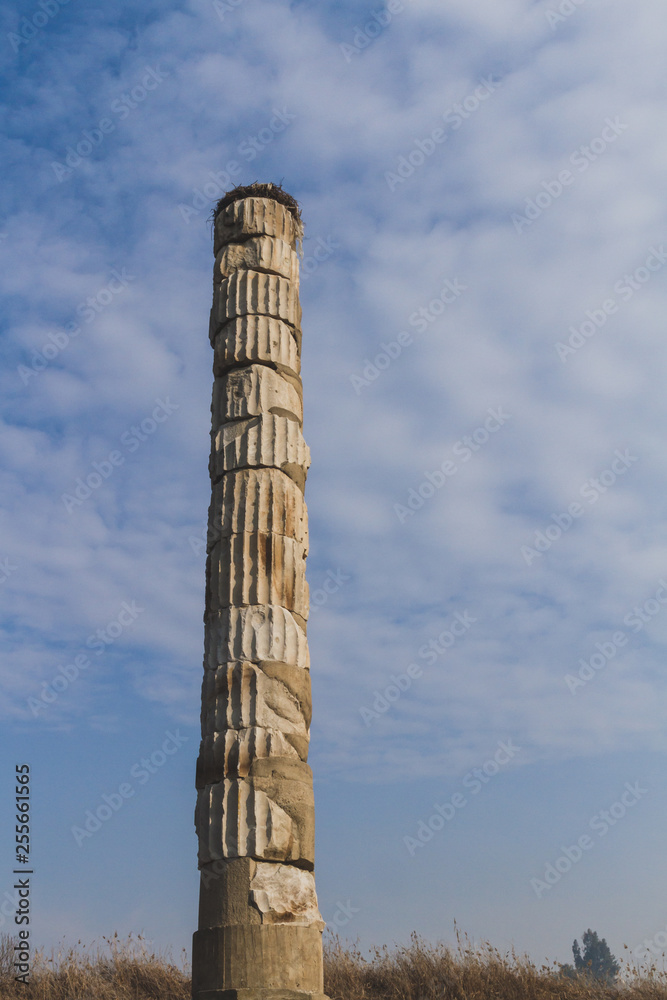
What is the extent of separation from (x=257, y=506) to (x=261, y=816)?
9.37 feet

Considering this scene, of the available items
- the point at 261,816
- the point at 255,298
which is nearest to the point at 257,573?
the point at 261,816

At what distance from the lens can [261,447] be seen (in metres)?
9.16

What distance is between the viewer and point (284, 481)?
A: 30.0 feet

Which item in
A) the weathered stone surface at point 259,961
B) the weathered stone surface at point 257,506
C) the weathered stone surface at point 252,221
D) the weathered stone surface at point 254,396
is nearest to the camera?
the weathered stone surface at point 259,961

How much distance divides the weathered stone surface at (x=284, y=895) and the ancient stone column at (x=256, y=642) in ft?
0.04

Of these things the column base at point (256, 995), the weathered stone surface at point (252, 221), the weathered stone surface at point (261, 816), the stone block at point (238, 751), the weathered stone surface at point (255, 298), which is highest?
the weathered stone surface at point (252, 221)

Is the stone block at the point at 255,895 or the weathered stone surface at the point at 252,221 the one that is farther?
the weathered stone surface at the point at 252,221

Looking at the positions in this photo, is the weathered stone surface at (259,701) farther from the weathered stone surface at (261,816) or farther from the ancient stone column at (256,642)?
the weathered stone surface at (261,816)

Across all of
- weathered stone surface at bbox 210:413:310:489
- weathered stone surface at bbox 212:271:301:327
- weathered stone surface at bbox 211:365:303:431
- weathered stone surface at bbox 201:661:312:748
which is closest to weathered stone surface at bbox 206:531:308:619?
weathered stone surface at bbox 201:661:312:748

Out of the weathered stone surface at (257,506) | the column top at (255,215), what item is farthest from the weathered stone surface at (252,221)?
the weathered stone surface at (257,506)

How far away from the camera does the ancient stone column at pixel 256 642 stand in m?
7.18

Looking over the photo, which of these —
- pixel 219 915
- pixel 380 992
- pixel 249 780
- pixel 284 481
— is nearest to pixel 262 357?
pixel 284 481

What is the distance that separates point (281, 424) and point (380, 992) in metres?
7.01

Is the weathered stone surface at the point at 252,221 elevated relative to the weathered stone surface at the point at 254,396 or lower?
elevated
